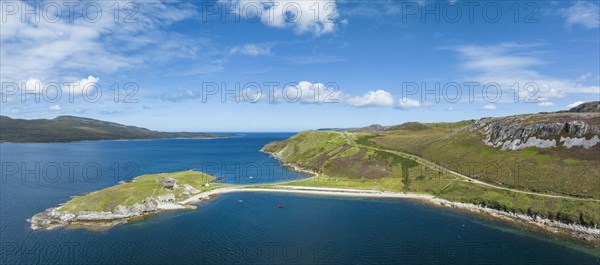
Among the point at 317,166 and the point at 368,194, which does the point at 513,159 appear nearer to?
the point at 368,194

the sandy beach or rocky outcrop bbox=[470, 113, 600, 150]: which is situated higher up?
rocky outcrop bbox=[470, 113, 600, 150]

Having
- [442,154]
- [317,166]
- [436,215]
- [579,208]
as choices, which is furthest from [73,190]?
[579,208]

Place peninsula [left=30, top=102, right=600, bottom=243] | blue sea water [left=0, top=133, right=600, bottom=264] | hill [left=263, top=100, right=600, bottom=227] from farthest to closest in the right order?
1. hill [left=263, top=100, right=600, bottom=227]
2. peninsula [left=30, top=102, right=600, bottom=243]
3. blue sea water [left=0, top=133, right=600, bottom=264]

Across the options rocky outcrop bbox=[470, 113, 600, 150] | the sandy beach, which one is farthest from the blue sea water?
rocky outcrop bbox=[470, 113, 600, 150]

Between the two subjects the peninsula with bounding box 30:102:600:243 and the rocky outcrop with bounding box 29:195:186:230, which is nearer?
the rocky outcrop with bounding box 29:195:186:230

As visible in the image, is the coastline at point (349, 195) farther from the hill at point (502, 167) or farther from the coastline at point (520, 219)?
the hill at point (502, 167)

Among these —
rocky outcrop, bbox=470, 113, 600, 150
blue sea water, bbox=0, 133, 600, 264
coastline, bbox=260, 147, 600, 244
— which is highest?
rocky outcrop, bbox=470, 113, 600, 150

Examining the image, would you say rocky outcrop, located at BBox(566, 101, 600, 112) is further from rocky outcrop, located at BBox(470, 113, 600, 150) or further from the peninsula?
rocky outcrop, located at BBox(470, 113, 600, 150)

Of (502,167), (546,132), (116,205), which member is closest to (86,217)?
(116,205)
